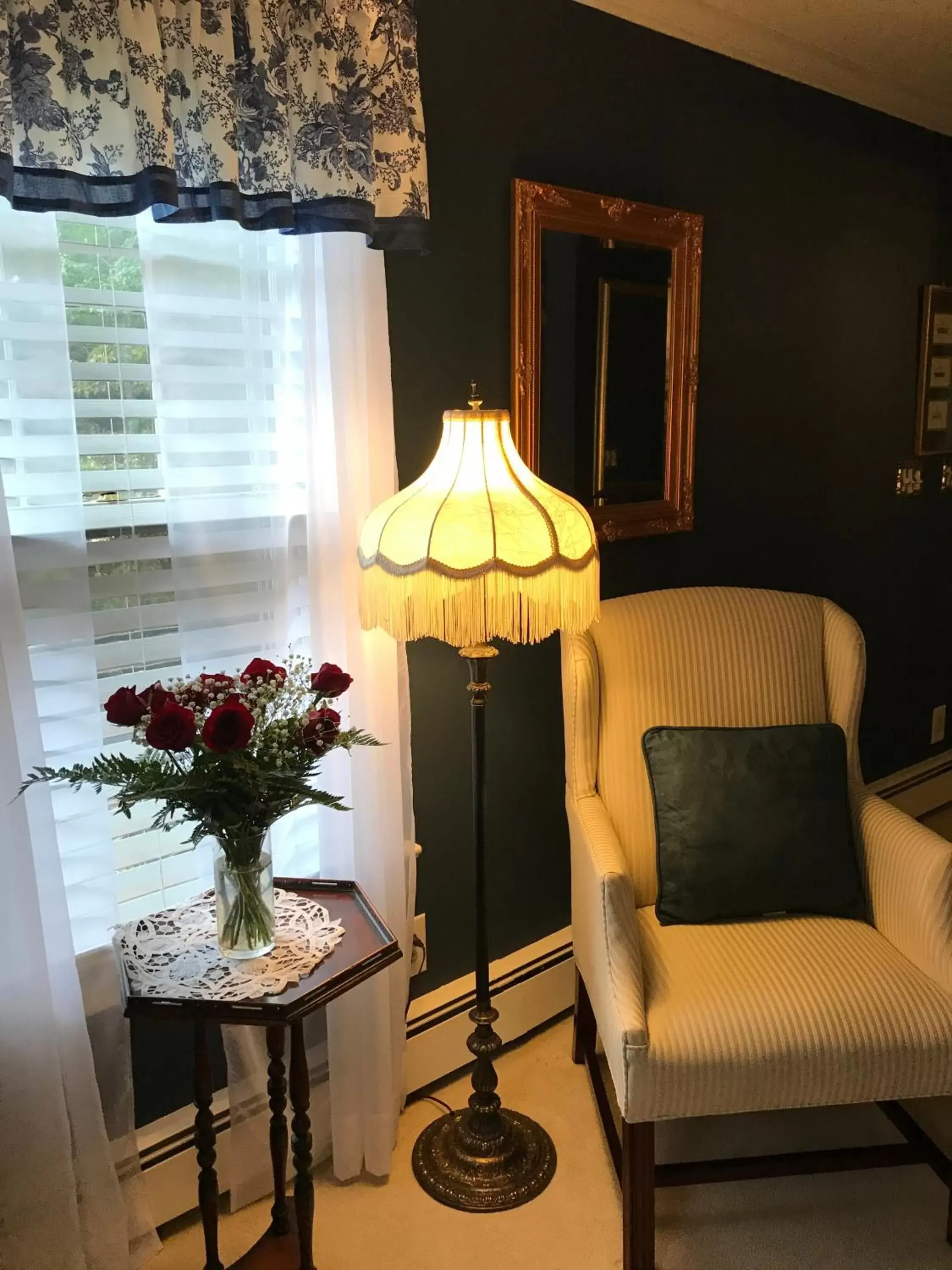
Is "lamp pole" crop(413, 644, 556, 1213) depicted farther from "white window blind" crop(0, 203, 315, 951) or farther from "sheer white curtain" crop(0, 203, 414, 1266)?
"white window blind" crop(0, 203, 315, 951)

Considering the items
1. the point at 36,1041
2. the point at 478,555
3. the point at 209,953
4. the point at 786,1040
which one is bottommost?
the point at 786,1040

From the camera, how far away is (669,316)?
2.27 metres

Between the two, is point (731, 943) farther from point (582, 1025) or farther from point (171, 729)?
point (171, 729)

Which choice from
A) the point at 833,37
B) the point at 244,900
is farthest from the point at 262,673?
the point at 833,37

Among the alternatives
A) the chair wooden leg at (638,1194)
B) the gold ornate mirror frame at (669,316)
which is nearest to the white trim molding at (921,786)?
the gold ornate mirror frame at (669,316)

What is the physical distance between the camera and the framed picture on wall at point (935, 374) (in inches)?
118

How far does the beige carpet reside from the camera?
169 centimetres

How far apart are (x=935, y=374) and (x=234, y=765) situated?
267 cm

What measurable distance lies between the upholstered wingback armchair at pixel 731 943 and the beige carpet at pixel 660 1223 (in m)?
0.11

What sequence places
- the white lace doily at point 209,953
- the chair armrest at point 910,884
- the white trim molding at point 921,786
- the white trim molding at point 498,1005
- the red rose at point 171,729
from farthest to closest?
the white trim molding at point 921,786 < the white trim molding at point 498,1005 < the chair armrest at point 910,884 < the white lace doily at point 209,953 < the red rose at point 171,729

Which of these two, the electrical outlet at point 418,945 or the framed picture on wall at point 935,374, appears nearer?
the electrical outlet at point 418,945

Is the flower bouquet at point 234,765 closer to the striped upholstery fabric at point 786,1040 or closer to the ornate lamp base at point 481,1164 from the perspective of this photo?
the striped upholstery fabric at point 786,1040

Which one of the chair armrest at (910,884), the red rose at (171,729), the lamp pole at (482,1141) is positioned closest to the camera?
the red rose at (171,729)

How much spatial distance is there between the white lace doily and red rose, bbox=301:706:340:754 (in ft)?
0.98
